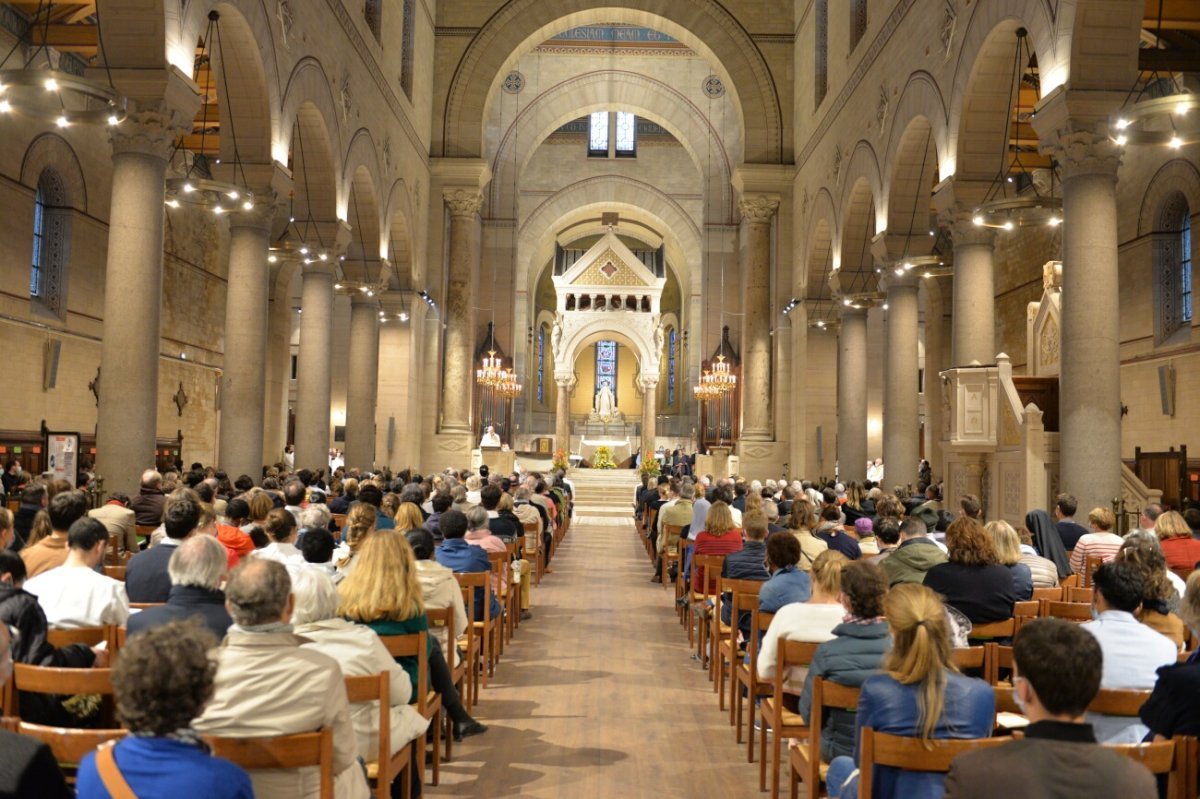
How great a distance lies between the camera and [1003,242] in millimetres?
23312

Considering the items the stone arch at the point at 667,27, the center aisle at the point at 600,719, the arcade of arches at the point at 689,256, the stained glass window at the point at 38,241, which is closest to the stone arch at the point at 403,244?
the arcade of arches at the point at 689,256

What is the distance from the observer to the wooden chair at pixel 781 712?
4.61 meters

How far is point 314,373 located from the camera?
62.1 ft

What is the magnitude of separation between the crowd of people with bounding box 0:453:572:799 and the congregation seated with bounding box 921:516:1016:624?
2.54 m

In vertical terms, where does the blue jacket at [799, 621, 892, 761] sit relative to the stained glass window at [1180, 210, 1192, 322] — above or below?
below

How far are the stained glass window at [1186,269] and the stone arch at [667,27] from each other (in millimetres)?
11248

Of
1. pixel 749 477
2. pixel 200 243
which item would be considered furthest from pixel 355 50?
pixel 749 477

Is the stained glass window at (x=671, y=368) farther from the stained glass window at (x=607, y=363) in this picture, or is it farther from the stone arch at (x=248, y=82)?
the stone arch at (x=248, y=82)

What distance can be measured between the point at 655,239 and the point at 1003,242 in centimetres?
2103

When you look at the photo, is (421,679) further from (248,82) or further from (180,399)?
(180,399)

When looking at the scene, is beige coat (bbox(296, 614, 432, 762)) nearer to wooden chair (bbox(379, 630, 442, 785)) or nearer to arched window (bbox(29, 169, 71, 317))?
wooden chair (bbox(379, 630, 442, 785))

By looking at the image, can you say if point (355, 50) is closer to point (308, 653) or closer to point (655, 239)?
point (308, 653)

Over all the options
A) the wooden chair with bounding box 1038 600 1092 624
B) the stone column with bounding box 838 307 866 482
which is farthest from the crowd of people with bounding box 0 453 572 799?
the stone column with bounding box 838 307 866 482

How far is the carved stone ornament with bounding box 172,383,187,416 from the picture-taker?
21205mm
